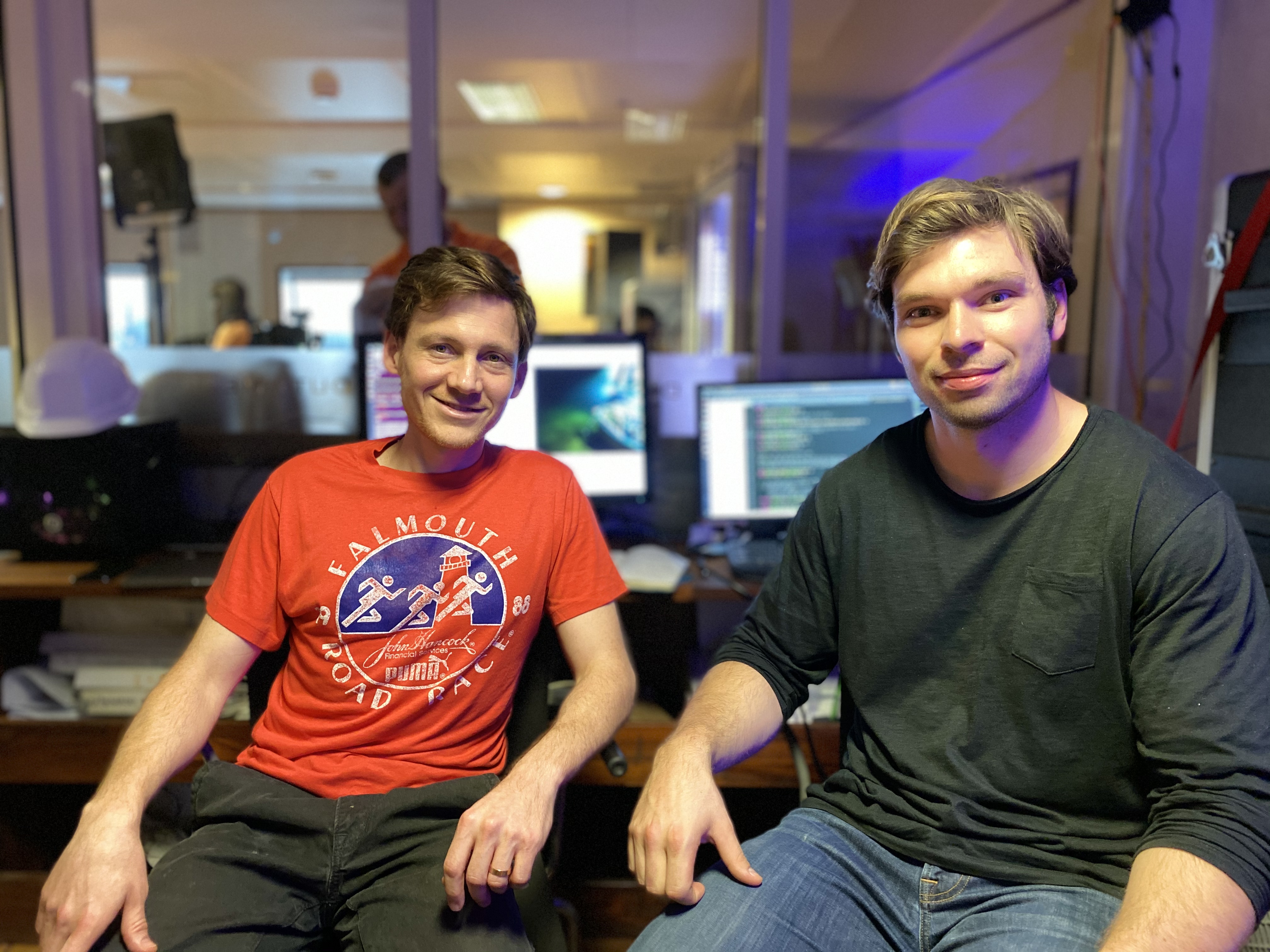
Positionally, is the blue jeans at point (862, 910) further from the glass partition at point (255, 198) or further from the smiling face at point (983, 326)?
the glass partition at point (255, 198)

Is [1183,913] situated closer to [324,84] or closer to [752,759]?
[752,759]

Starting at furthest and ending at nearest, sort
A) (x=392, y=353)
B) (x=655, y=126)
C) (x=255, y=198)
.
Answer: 1. (x=255, y=198)
2. (x=655, y=126)
3. (x=392, y=353)

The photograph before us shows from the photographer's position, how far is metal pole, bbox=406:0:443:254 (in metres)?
2.46

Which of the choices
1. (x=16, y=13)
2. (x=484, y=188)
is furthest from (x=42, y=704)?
(x=484, y=188)

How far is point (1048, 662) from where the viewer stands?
3.48 feet

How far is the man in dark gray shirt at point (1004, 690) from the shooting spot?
0.95 meters

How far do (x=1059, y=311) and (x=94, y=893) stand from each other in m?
1.38

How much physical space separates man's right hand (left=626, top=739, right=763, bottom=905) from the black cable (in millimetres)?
2093

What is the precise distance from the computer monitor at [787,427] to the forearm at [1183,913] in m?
1.34

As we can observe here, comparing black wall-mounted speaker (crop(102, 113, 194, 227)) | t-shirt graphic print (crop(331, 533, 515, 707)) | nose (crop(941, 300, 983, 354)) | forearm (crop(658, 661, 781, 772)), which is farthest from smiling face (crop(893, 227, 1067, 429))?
black wall-mounted speaker (crop(102, 113, 194, 227))

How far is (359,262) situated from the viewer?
3582 mm

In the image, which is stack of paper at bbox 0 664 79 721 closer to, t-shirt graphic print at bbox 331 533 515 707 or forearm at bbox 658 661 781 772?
t-shirt graphic print at bbox 331 533 515 707

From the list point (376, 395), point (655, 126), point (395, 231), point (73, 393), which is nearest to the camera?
point (73, 393)

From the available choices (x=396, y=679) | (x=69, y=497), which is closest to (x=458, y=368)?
(x=396, y=679)
